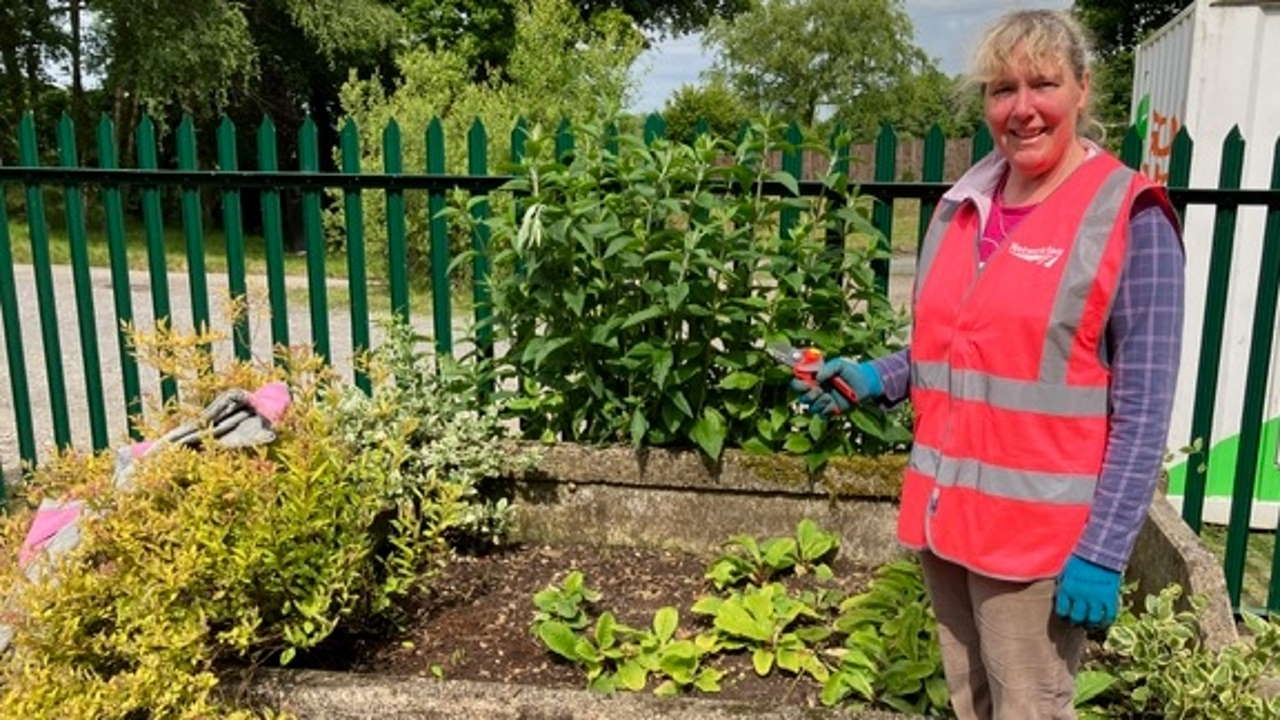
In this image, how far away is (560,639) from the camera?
313 centimetres

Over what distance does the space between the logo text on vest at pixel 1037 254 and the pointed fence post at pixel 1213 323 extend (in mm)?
2117

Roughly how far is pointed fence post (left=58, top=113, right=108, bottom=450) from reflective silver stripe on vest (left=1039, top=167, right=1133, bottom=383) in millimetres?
4271

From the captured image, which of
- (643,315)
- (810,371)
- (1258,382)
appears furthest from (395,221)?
(1258,382)

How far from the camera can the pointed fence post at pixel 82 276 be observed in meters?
4.70

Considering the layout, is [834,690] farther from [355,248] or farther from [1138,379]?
[355,248]

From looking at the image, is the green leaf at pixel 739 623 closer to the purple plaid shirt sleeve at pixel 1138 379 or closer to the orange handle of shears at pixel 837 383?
the orange handle of shears at pixel 837 383

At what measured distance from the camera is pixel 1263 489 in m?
5.15

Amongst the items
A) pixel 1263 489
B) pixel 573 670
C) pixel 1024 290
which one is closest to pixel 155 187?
pixel 573 670

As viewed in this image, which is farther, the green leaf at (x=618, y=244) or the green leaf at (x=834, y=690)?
the green leaf at (x=618, y=244)

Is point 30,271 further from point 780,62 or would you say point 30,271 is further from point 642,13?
point 780,62

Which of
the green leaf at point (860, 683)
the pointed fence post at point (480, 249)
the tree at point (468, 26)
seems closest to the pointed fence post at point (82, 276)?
the pointed fence post at point (480, 249)

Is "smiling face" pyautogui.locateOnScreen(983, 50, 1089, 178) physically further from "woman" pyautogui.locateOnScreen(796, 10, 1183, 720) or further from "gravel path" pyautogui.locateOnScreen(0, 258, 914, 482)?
"gravel path" pyautogui.locateOnScreen(0, 258, 914, 482)

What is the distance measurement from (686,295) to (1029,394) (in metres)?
1.72

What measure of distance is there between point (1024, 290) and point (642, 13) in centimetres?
3034
